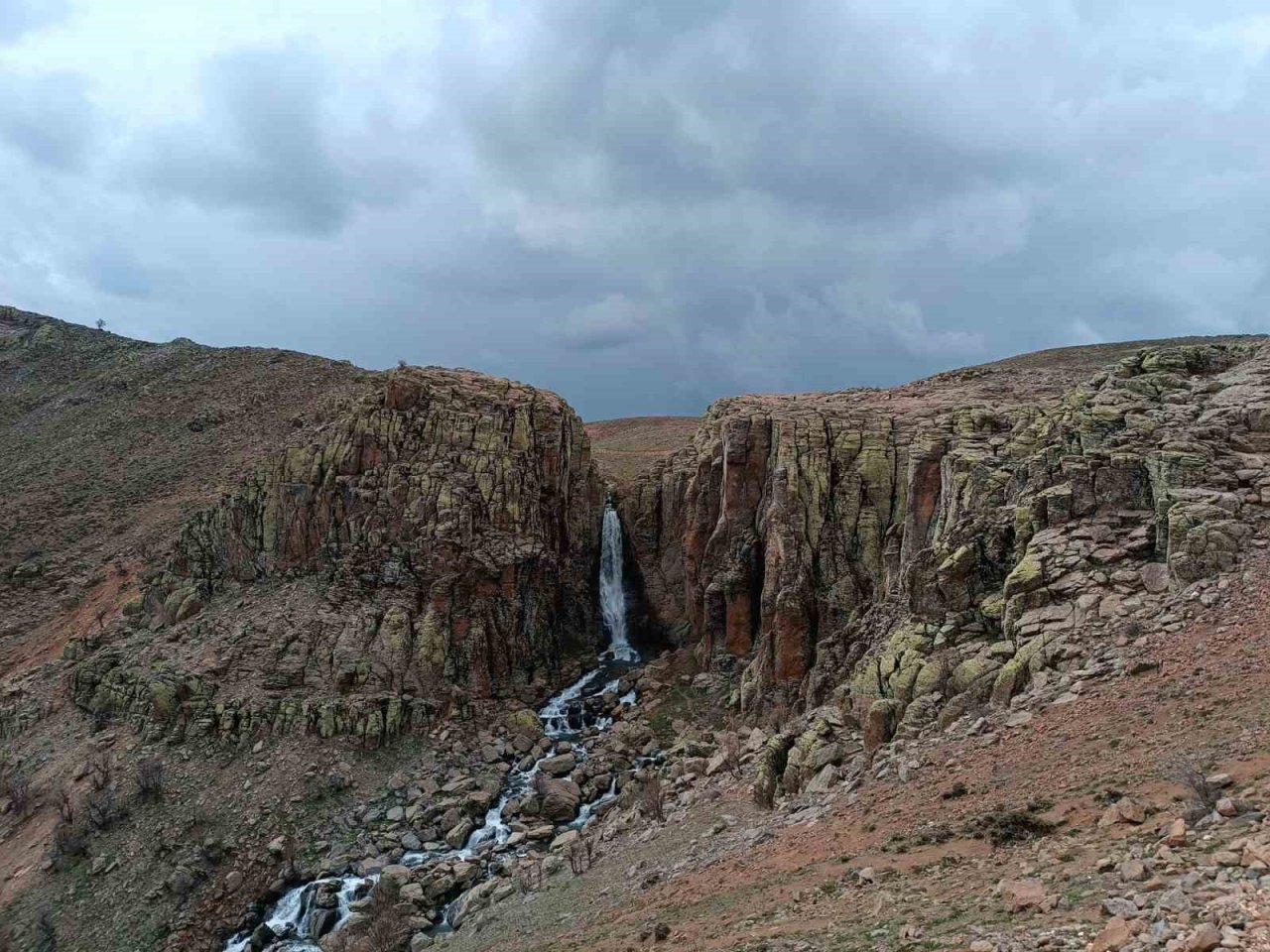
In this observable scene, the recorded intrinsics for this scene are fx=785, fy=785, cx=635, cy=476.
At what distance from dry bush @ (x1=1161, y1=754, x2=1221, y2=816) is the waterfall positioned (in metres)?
38.0

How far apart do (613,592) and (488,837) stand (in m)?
23.3

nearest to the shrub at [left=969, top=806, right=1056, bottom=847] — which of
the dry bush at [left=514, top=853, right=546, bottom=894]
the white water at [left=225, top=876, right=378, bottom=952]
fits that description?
the dry bush at [left=514, top=853, right=546, bottom=894]

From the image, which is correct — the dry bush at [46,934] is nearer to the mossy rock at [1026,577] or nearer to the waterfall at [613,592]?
the waterfall at [613,592]

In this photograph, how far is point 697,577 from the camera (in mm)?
48125

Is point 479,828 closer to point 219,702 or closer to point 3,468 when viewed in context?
point 219,702

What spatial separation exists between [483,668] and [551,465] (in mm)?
14552

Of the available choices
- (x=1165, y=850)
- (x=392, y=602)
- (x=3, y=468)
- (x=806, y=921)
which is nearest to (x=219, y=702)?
(x=392, y=602)

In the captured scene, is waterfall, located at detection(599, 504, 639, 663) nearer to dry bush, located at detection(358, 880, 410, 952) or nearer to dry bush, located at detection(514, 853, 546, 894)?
dry bush, located at detection(514, 853, 546, 894)

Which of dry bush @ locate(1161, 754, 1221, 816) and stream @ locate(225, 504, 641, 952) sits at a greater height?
dry bush @ locate(1161, 754, 1221, 816)

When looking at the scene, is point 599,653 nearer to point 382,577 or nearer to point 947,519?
point 382,577

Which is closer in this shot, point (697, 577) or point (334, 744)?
point (334, 744)

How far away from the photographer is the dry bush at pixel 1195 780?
11914 mm

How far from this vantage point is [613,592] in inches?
2153

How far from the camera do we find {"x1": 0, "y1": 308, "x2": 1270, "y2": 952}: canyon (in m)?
19.6
